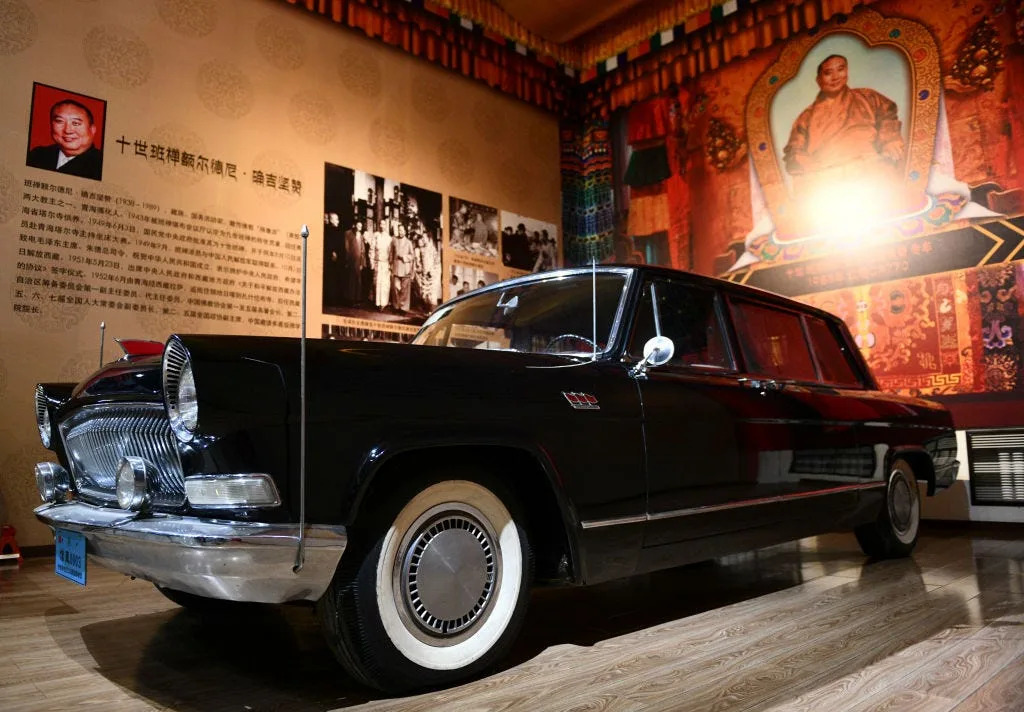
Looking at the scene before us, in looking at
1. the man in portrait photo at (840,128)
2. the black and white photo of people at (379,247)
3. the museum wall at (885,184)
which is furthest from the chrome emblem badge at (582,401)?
the man in portrait photo at (840,128)

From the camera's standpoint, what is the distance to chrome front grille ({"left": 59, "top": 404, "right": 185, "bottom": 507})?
6.13 ft

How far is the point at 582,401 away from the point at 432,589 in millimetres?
738

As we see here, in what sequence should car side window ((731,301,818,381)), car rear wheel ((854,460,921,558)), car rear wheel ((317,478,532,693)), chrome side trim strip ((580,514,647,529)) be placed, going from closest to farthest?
1. car rear wheel ((317,478,532,693))
2. chrome side trim strip ((580,514,647,529))
3. car side window ((731,301,818,381))
4. car rear wheel ((854,460,921,558))

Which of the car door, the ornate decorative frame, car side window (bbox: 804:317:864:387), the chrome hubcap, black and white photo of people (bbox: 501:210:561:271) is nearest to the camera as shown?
the chrome hubcap

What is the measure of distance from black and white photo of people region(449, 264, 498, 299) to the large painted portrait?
8.72 ft

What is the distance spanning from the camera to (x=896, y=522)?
4062 mm

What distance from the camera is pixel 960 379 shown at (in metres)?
5.72

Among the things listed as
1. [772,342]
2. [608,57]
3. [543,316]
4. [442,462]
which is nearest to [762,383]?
[772,342]

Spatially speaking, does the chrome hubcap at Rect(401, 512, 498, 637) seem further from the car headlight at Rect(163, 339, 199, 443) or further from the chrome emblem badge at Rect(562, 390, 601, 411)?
the car headlight at Rect(163, 339, 199, 443)

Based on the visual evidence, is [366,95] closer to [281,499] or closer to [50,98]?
[50,98]

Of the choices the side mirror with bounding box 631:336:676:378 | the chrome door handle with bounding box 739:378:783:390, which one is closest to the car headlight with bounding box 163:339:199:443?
the side mirror with bounding box 631:336:676:378

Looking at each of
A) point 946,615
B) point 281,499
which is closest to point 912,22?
point 946,615

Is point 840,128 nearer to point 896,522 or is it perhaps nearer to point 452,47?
point 452,47

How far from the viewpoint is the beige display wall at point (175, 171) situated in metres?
4.68
